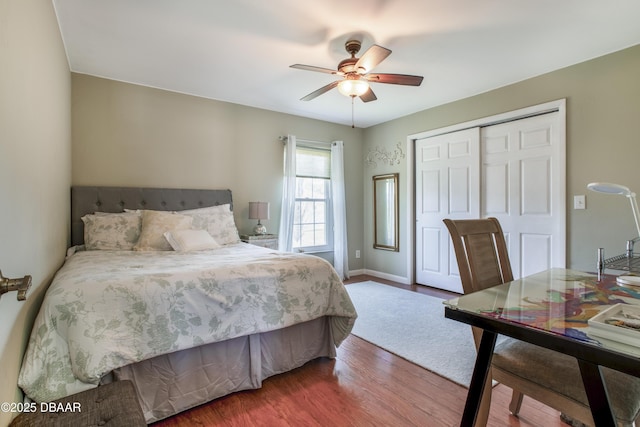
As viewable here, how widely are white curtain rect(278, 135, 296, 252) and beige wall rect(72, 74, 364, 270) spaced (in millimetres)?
94

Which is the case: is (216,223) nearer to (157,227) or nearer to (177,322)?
(157,227)

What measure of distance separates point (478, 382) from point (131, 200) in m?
3.43

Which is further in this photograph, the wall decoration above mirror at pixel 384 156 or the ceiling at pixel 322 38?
the wall decoration above mirror at pixel 384 156

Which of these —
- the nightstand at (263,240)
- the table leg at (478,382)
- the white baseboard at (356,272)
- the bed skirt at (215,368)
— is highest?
the nightstand at (263,240)

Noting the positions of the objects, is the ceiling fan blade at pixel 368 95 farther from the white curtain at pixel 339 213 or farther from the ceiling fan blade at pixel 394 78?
the white curtain at pixel 339 213

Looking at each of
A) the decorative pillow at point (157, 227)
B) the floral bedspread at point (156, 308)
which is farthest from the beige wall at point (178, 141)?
the floral bedspread at point (156, 308)

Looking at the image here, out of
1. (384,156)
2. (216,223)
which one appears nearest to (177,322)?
(216,223)

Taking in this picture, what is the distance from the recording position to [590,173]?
9.34ft

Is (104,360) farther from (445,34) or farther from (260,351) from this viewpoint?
(445,34)

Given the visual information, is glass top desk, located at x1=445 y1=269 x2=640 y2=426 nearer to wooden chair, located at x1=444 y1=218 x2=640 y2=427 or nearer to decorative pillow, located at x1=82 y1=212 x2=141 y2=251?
wooden chair, located at x1=444 y1=218 x2=640 y2=427

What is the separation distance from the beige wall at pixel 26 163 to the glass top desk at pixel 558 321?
1.62 metres

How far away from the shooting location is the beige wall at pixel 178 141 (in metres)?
3.16

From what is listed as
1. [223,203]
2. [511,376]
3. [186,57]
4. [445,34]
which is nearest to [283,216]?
[223,203]

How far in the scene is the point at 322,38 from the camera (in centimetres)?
245
